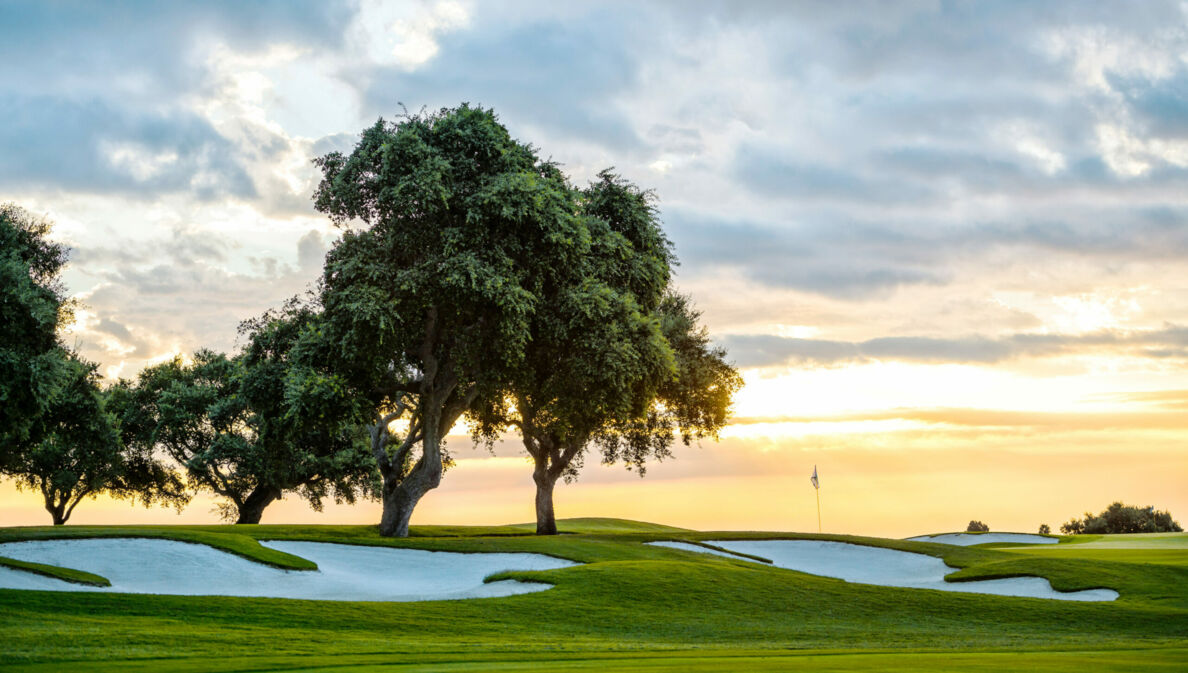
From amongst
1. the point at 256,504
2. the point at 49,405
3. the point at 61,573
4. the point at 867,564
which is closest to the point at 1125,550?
the point at 867,564

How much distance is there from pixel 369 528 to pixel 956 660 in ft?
104

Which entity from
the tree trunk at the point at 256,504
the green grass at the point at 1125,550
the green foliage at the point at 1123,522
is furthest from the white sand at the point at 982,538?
the tree trunk at the point at 256,504

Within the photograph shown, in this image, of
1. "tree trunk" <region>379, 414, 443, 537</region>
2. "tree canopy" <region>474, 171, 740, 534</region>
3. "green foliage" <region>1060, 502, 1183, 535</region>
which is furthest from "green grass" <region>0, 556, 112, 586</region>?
"green foliage" <region>1060, 502, 1183, 535</region>

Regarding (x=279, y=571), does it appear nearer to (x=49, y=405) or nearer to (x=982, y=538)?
(x=49, y=405)

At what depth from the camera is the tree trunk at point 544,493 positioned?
136 ft

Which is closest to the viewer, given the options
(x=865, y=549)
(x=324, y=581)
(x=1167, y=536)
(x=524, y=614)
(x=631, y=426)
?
(x=524, y=614)

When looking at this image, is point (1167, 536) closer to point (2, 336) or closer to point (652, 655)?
point (652, 655)

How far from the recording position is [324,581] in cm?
2566

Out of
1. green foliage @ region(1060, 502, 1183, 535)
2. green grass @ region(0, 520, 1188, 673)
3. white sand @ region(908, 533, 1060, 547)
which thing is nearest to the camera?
green grass @ region(0, 520, 1188, 673)

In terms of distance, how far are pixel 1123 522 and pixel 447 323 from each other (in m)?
58.7

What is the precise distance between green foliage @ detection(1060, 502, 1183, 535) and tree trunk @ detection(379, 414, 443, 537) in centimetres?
5312

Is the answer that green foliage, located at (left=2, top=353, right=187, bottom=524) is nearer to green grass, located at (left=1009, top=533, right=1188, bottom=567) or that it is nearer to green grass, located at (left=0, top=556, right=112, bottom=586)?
green grass, located at (left=0, top=556, right=112, bottom=586)

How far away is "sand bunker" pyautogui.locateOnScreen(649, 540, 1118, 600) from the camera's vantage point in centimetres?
3044

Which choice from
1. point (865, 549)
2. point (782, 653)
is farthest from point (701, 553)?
point (782, 653)
